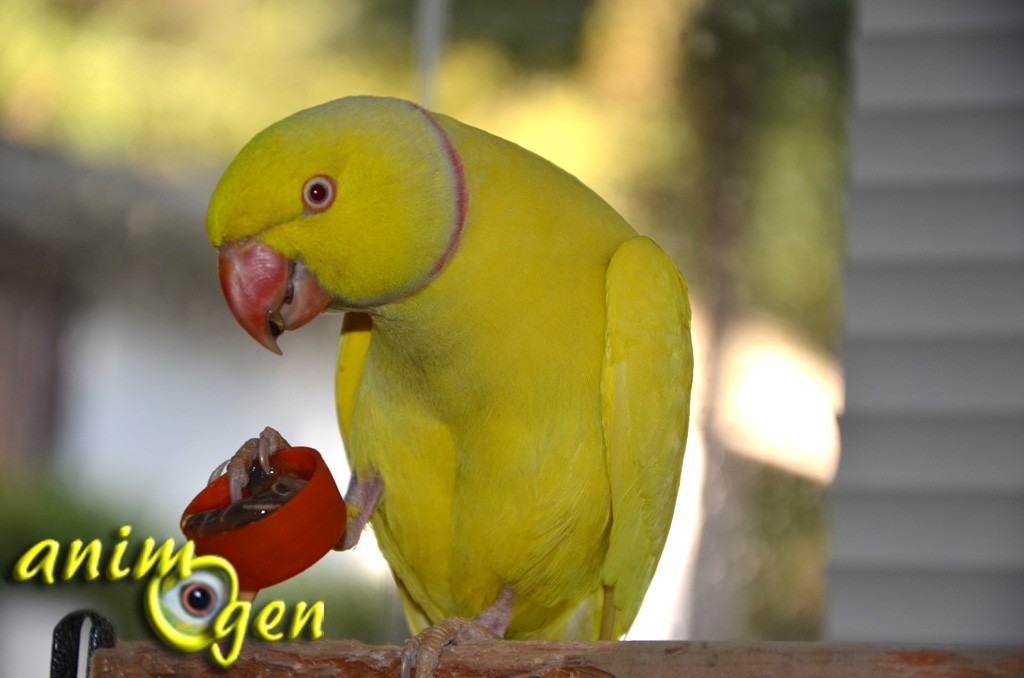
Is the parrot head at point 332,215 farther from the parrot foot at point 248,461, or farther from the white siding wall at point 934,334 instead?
the white siding wall at point 934,334

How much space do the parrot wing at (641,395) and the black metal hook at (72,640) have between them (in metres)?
0.77

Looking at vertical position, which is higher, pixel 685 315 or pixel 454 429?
pixel 685 315

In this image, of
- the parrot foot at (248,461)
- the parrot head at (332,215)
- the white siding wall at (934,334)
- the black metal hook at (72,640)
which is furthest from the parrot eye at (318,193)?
the white siding wall at (934,334)

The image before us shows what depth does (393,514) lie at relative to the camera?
183 centimetres

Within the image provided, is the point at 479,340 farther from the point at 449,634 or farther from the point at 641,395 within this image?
the point at 449,634

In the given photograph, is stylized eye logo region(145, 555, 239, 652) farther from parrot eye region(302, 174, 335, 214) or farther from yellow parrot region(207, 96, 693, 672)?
parrot eye region(302, 174, 335, 214)

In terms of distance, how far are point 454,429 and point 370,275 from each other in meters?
0.31

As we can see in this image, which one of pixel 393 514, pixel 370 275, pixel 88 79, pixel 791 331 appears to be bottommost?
pixel 393 514

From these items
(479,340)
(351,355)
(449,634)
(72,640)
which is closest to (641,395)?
(479,340)

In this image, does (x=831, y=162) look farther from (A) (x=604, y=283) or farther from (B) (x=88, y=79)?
(B) (x=88, y=79)

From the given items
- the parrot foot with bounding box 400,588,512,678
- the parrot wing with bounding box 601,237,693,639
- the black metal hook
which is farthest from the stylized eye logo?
the parrot wing with bounding box 601,237,693,639

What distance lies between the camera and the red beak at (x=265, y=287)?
1.49m

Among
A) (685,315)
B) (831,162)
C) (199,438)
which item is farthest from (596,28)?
(685,315)

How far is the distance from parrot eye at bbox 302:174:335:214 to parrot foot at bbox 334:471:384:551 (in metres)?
0.52
